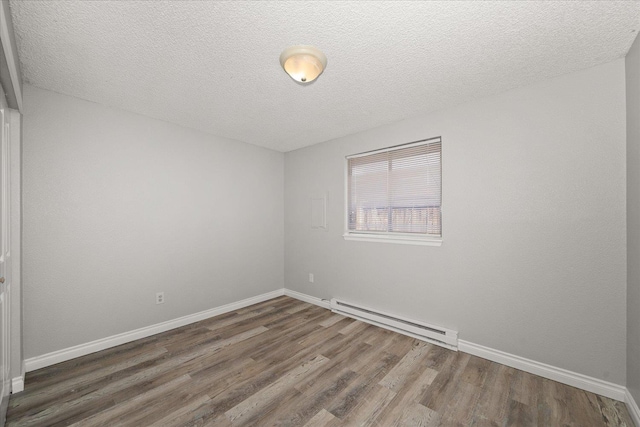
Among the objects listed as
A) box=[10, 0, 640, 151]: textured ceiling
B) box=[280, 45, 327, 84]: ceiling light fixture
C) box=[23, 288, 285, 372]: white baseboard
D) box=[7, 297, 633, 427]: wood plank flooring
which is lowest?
box=[7, 297, 633, 427]: wood plank flooring

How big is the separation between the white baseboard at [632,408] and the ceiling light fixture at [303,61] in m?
3.01

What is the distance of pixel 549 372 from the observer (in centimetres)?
205

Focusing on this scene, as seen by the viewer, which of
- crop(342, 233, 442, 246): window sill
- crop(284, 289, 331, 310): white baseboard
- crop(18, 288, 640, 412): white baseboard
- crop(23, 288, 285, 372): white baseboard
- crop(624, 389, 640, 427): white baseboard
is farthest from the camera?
crop(284, 289, 331, 310): white baseboard

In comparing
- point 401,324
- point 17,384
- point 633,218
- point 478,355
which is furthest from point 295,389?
point 633,218

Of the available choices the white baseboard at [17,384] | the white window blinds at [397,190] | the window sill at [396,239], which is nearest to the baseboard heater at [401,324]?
the window sill at [396,239]

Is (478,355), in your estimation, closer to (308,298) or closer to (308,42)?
(308,298)

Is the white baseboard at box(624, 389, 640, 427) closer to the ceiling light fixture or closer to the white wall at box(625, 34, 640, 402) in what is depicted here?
the white wall at box(625, 34, 640, 402)

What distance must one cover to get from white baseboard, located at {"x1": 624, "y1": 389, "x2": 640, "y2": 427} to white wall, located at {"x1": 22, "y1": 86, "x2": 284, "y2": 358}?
3743 millimetres

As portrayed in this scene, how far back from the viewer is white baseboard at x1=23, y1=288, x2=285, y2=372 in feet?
7.22

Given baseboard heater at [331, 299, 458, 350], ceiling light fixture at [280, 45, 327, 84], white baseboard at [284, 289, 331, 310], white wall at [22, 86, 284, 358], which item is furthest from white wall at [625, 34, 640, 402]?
white wall at [22, 86, 284, 358]

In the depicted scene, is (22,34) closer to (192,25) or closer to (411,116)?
(192,25)

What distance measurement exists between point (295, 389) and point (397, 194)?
7.32 ft

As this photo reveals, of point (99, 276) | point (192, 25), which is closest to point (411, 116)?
point (192, 25)

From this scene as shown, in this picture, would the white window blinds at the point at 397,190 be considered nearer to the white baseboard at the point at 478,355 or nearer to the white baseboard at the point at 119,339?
the white baseboard at the point at 478,355
